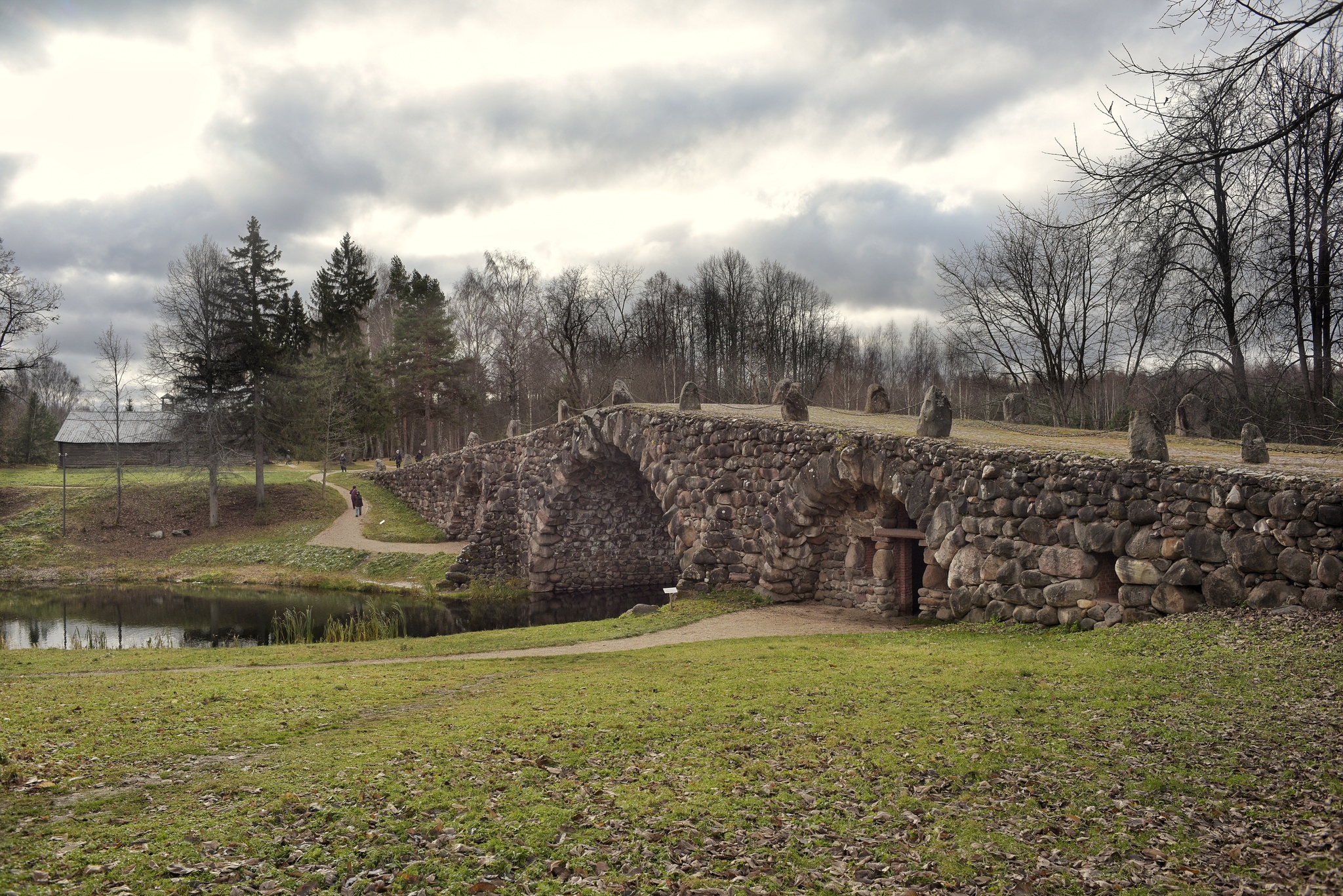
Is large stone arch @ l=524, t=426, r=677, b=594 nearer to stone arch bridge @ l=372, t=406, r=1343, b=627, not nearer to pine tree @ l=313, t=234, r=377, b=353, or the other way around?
stone arch bridge @ l=372, t=406, r=1343, b=627

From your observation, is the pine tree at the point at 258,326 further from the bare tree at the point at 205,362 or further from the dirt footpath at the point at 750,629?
the dirt footpath at the point at 750,629

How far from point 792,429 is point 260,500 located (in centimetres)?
3028

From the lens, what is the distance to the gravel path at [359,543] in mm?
31344

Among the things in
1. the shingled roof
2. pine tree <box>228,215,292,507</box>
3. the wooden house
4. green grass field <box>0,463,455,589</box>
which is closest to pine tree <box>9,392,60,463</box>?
the wooden house

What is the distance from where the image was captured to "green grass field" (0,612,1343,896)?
15.0 ft

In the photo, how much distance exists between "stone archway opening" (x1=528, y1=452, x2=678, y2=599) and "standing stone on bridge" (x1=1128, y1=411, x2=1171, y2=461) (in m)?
15.9

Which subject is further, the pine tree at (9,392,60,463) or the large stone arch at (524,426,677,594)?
the pine tree at (9,392,60,463)

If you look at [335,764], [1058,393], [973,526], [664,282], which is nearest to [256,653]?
[335,764]

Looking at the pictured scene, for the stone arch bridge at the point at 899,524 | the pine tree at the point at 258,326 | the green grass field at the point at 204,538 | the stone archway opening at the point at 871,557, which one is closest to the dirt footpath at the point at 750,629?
the stone archway opening at the point at 871,557

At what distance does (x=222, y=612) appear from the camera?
78.2 ft

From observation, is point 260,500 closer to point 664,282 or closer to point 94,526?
point 94,526

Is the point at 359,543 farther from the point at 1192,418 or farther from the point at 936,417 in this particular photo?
the point at 1192,418

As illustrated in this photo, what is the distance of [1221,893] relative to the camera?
4297 millimetres

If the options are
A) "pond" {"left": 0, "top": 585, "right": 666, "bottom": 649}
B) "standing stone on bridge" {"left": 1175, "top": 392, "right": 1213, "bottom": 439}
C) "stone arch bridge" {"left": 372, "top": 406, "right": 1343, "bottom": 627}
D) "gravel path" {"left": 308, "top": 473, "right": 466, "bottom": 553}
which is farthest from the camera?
"gravel path" {"left": 308, "top": 473, "right": 466, "bottom": 553}
